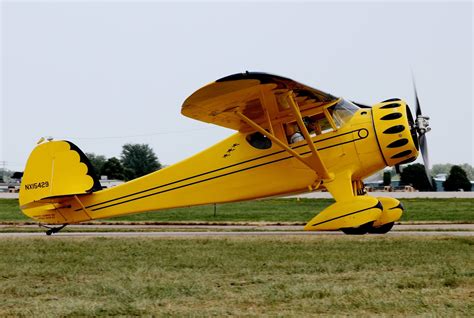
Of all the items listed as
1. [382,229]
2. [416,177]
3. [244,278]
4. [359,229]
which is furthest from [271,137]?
[416,177]

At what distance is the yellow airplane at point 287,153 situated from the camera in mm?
13656

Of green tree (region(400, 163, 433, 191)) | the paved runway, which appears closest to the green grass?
the paved runway

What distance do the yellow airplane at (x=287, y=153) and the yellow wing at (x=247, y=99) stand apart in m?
0.02

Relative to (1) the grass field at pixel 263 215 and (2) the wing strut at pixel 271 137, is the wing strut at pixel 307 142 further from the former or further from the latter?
(1) the grass field at pixel 263 215

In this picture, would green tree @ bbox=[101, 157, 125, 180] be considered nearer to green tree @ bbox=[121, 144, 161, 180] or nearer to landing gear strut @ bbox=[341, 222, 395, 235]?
green tree @ bbox=[121, 144, 161, 180]

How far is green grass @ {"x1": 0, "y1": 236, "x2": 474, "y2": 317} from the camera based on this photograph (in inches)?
253

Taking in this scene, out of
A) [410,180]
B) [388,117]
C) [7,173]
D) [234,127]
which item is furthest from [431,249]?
[7,173]

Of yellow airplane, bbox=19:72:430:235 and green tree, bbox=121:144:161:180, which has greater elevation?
green tree, bbox=121:144:161:180

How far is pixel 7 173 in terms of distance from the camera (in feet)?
467

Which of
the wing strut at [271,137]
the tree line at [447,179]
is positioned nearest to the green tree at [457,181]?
the tree line at [447,179]

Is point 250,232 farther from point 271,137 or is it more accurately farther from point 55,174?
point 55,174

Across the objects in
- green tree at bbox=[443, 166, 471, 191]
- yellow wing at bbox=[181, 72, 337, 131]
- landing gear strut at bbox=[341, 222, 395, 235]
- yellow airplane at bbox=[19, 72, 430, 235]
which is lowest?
green tree at bbox=[443, 166, 471, 191]

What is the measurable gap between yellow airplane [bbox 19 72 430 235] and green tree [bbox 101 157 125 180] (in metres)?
73.0

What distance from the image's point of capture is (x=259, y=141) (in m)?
15.1
